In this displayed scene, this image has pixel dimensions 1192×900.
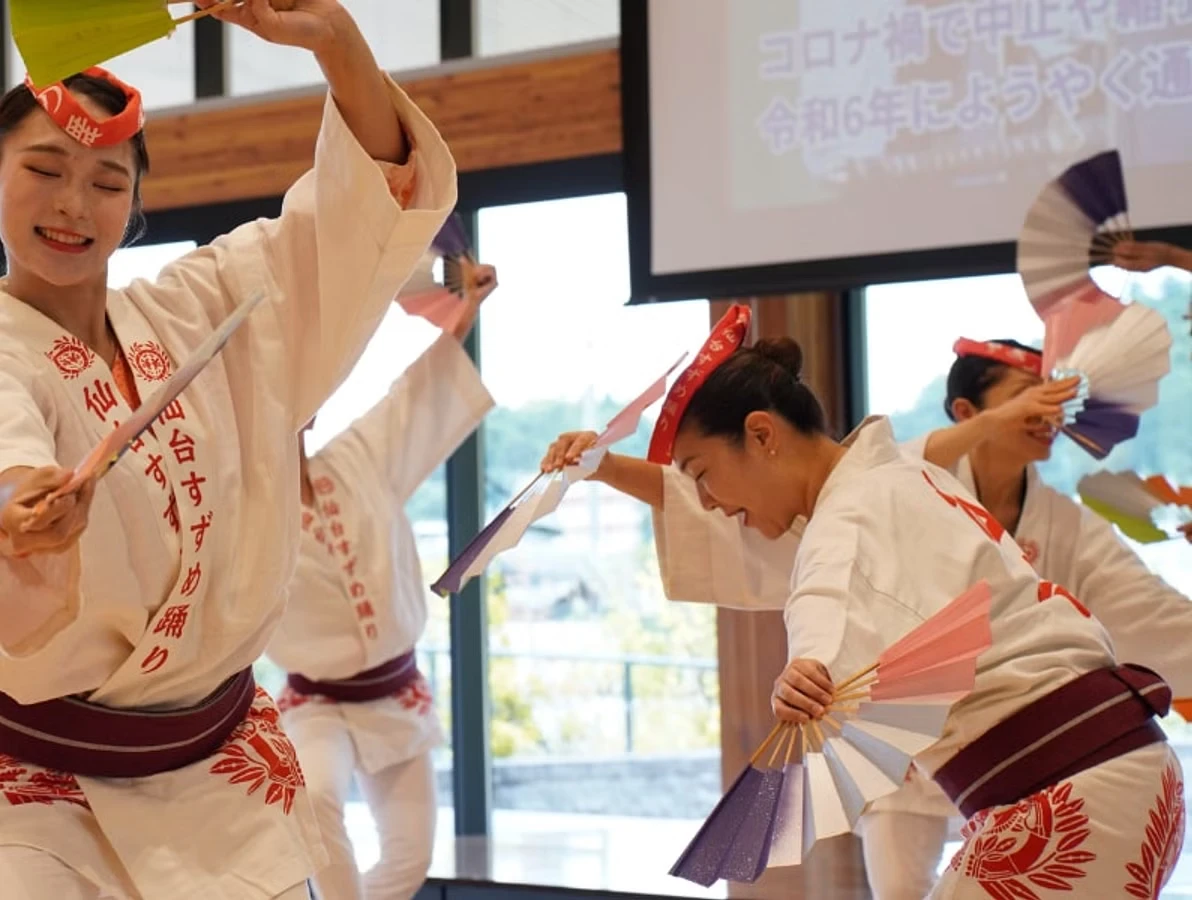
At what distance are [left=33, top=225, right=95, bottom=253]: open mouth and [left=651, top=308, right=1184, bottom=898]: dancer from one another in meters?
0.96

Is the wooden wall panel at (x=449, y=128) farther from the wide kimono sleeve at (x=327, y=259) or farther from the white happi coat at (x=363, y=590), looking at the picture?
the wide kimono sleeve at (x=327, y=259)

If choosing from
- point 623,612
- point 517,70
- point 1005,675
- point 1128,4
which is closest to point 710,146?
point 517,70

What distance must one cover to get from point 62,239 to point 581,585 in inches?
160

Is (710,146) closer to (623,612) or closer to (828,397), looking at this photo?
(828,397)

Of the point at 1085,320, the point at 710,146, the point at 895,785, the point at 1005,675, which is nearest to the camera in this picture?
the point at 895,785

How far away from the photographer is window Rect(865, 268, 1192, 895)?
16.7ft

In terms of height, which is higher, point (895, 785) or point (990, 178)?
point (990, 178)

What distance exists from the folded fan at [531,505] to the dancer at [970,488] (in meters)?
0.04

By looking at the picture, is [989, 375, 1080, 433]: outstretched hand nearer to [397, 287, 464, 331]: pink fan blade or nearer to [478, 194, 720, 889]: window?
[397, 287, 464, 331]: pink fan blade

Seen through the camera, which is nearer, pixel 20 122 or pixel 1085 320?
pixel 20 122

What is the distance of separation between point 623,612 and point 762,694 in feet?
2.56

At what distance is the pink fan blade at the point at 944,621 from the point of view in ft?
6.34

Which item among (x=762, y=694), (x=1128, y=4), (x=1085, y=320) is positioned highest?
(x=1128, y=4)

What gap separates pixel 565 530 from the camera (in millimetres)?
5977
